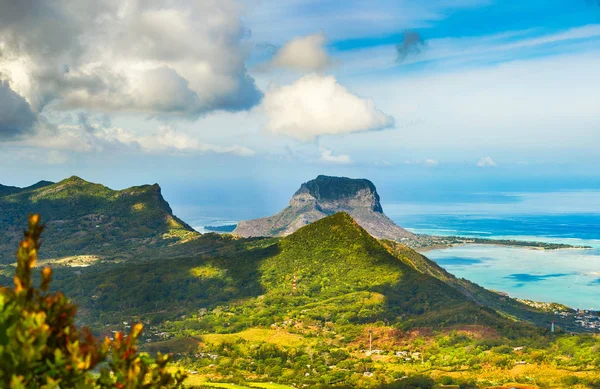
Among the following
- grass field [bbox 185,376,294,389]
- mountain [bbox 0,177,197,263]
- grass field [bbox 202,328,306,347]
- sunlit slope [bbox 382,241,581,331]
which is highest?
mountain [bbox 0,177,197,263]

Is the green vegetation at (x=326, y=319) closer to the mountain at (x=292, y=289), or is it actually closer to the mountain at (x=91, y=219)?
the mountain at (x=292, y=289)

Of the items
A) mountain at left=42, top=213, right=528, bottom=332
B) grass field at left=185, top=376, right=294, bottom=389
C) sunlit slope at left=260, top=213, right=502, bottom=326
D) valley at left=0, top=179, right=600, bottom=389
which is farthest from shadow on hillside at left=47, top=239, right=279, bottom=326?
grass field at left=185, top=376, right=294, bottom=389

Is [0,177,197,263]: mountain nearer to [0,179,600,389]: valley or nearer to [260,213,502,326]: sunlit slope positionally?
[0,179,600,389]: valley

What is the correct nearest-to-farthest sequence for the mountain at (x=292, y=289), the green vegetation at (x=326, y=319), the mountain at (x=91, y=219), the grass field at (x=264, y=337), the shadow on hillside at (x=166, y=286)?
1. the green vegetation at (x=326, y=319)
2. the grass field at (x=264, y=337)
3. the mountain at (x=292, y=289)
4. the shadow on hillside at (x=166, y=286)
5. the mountain at (x=91, y=219)

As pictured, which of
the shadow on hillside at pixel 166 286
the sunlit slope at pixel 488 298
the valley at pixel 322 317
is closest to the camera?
the valley at pixel 322 317

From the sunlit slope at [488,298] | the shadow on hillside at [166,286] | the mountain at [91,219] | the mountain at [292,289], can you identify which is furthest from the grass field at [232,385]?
the mountain at [91,219]

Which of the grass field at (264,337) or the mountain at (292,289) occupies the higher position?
the mountain at (292,289)
